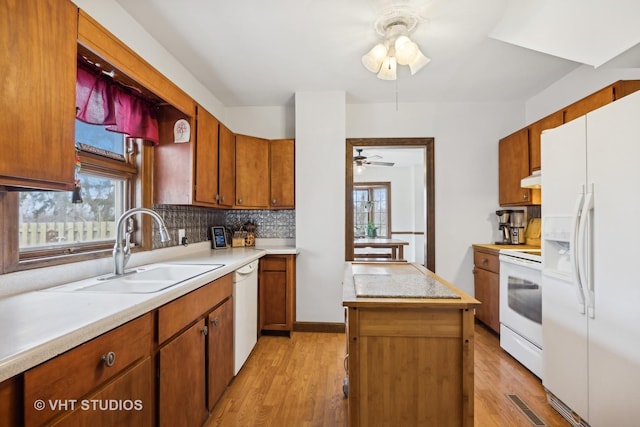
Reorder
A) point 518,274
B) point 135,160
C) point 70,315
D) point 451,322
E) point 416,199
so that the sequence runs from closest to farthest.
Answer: point 70,315
point 451,322
point 135,160
point 518,274
point 416,199

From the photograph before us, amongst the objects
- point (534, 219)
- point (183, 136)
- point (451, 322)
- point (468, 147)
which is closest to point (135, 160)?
point (183, 136)

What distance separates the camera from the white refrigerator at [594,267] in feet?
4.47

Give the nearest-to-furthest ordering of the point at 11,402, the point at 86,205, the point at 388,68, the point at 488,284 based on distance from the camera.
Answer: the point at 11,402 → the point at 86,205 → the point at 388,68 → the point at 488,284

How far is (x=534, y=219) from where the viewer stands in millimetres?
3180

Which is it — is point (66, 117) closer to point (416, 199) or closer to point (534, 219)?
point (534, 219)

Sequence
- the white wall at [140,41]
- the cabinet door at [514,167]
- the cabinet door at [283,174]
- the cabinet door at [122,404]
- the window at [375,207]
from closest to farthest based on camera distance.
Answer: the cabinet door at [122,404] < the white wall at [140,41] < the cabinet door at [514,167] < the cabinet door at [283,174] < the window at [375,207]

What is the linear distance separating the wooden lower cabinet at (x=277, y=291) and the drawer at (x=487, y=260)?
6.54 ft

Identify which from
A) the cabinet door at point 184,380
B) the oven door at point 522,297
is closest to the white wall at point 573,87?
Result: the oven door at point 522,297

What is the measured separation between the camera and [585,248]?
157 centimetres

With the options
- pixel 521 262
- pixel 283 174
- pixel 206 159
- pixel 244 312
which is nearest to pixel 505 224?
pixel 521 262

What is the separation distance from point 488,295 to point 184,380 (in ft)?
9.35

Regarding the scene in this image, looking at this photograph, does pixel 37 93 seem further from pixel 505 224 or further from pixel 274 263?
pixel 505 224

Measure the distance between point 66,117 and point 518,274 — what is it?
2.97 m

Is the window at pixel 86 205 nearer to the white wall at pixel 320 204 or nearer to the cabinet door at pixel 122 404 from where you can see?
the cabinet door at pixel 122 404
